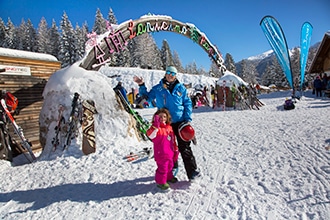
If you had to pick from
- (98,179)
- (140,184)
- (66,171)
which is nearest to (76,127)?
(66,171)

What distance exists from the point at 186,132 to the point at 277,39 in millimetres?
12796

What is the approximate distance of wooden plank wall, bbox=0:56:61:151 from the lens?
7.45 metres

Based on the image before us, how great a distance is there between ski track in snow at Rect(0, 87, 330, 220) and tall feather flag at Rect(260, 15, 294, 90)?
8989 millimetres

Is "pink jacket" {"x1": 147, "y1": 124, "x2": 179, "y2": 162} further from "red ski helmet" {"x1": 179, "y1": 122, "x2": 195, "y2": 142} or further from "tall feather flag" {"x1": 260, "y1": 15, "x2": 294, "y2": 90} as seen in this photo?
"tall feather flag" {"x1": 260, "y1": 15, "x2": 294, "y2": 90}

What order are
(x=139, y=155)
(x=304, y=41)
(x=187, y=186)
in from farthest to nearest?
(x=304, y=41), (x=139, y=155), (x=187, y=186)

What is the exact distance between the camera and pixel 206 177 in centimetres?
378

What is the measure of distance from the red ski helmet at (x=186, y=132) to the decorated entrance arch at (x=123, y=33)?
17.5ft

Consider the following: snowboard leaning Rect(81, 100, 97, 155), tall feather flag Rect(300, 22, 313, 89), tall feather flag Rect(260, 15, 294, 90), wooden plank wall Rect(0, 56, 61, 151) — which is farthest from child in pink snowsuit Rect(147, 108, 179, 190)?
tall feather flag Rect(300, 22, 313, 89)

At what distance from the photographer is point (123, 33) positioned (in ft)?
27.5

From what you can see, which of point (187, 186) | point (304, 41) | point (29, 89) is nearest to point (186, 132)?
point (187, 186)

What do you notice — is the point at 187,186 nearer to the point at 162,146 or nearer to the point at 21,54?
the point at 162,146

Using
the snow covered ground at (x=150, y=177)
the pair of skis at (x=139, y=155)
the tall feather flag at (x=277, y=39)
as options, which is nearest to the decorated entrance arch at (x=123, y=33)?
the snow covered ground at (x=150, y=177)

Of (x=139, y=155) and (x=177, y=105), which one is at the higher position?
(x=177, y=105)

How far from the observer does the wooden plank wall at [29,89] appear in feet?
24.5
